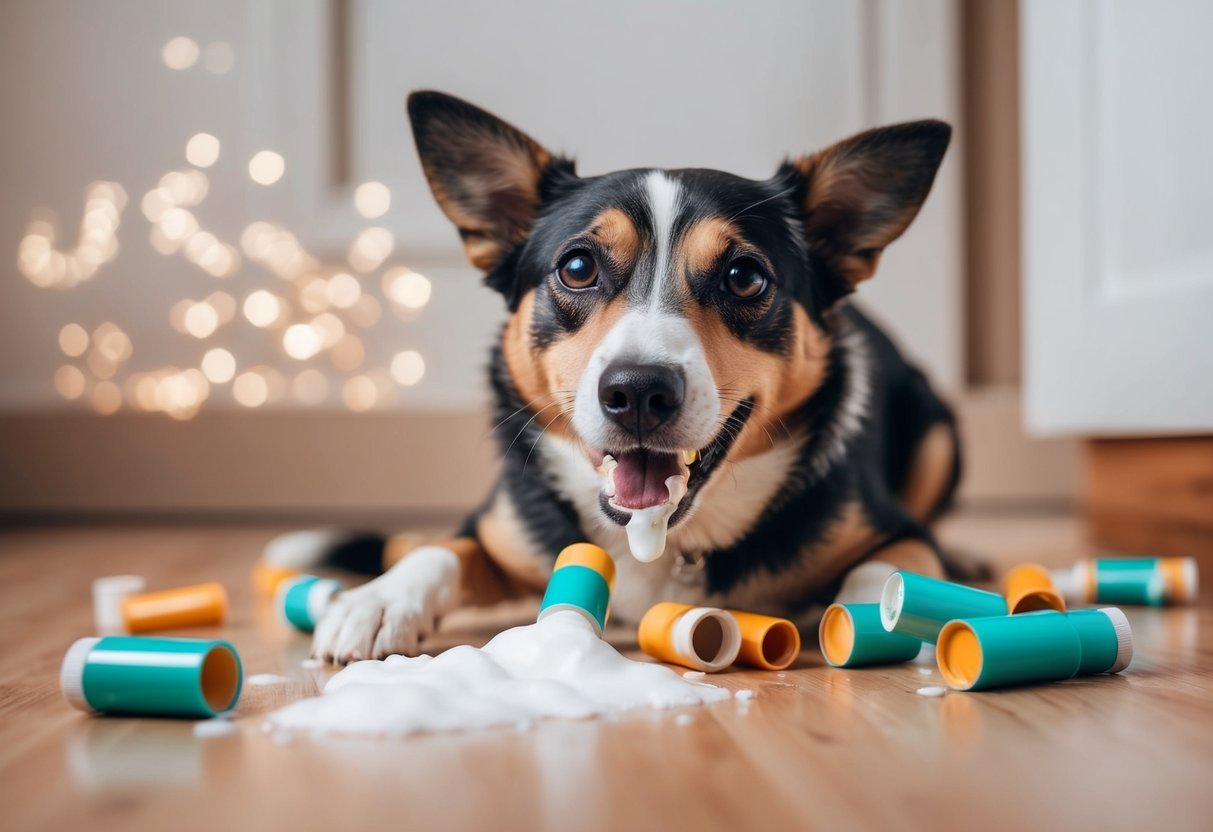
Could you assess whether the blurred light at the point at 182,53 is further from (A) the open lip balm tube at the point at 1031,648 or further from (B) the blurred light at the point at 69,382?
(A) the open lip balm tube at the point at 1031,648

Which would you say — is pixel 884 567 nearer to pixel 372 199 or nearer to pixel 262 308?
pixel 372 199

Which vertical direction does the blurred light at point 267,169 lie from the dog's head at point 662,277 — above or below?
above

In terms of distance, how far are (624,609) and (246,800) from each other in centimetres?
90

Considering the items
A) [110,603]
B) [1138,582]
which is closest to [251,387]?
[110,603]

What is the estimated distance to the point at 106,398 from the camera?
13.4 ft

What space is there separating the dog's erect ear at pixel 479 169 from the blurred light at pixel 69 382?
9.36 feet

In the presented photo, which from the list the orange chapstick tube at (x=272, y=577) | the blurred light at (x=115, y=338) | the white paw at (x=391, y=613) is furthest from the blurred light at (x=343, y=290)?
the white paw at (x=391, y=613)

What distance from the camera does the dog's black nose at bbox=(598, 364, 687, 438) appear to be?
1386mm

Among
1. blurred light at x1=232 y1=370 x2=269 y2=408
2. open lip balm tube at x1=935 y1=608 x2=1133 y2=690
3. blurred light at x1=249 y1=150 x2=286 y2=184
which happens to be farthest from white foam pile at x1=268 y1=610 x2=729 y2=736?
blurred light at x1=249 y1=150 x2=286 y2=184

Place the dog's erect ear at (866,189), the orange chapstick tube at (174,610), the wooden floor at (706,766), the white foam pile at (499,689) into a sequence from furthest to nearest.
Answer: the orange chapstick tube at (174,610) → the dog's erect ear at (866,189) → the white foam pile at (499,689) → the wooden floor at (706,766)

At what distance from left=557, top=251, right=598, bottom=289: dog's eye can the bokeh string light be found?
8.44 feet

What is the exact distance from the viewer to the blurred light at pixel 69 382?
407 cm

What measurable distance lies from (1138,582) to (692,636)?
41.4 inches

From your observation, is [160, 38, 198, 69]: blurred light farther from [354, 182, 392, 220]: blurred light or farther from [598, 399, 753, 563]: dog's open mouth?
[598, 399, 753, 563]: dog's open mouth
